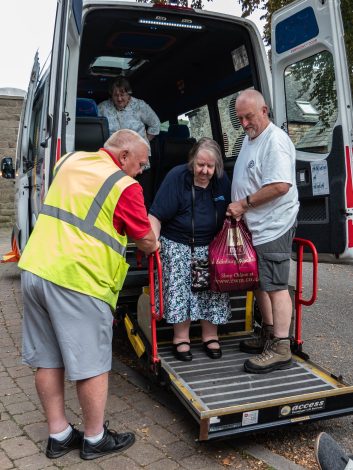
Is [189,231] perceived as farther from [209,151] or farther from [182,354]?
[182,354]

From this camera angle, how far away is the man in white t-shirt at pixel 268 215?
3.57 meters

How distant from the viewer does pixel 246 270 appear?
11.9 feet

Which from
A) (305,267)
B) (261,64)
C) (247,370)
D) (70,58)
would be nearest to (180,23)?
(261,64)

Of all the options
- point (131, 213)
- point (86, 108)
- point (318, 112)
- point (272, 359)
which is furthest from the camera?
point (86, 108)

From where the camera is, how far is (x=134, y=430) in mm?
3318

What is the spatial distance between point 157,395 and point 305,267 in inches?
219

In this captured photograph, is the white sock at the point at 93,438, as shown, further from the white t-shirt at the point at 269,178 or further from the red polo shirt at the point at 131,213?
the white t-shirt at the point at 269,178

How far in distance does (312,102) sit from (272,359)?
2.02 meters

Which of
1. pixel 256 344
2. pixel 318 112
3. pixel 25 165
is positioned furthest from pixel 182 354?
pixel 25 165

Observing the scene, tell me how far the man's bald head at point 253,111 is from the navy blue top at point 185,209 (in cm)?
54

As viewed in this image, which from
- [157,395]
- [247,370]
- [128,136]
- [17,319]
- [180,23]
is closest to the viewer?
[128,136]

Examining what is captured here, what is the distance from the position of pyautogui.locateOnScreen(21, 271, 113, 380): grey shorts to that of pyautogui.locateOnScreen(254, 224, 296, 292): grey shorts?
118 cm

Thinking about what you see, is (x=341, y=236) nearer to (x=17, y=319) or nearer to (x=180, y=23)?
(x=180, y=23)

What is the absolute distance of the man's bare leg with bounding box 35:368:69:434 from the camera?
9.70ft
